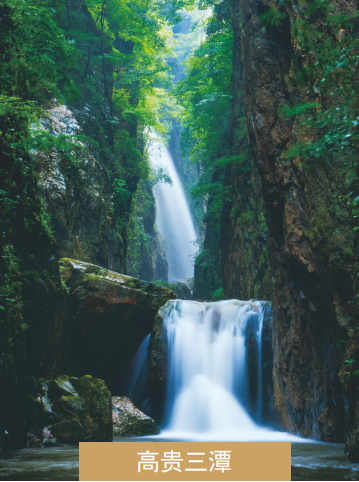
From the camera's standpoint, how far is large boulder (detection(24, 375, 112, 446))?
7.13m

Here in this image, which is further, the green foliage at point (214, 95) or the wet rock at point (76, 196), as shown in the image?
the green foliage at point (214, 95)

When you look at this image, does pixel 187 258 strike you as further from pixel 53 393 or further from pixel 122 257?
pixel 53 393

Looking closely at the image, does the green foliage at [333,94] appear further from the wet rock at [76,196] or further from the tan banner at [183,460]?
the wet rock at [76,196]

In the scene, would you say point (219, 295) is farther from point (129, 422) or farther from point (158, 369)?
point (129, 422)

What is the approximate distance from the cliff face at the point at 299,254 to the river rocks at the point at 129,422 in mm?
3197

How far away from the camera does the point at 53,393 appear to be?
7766 mm

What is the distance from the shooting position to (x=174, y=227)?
1523 inches

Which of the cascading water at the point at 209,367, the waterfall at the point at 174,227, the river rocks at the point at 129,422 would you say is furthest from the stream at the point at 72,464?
the waterfall at the point at 174,227

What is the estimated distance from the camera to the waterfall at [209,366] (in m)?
10.1

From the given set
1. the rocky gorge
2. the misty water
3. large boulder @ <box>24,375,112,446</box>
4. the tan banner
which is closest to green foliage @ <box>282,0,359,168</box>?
the rocky gorge

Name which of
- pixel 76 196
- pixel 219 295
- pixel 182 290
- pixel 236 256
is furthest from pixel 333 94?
pixel 182 290

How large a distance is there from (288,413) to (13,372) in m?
6.14

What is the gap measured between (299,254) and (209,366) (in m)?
5.12

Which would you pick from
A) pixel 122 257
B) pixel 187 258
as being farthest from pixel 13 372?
pixel 187 258
